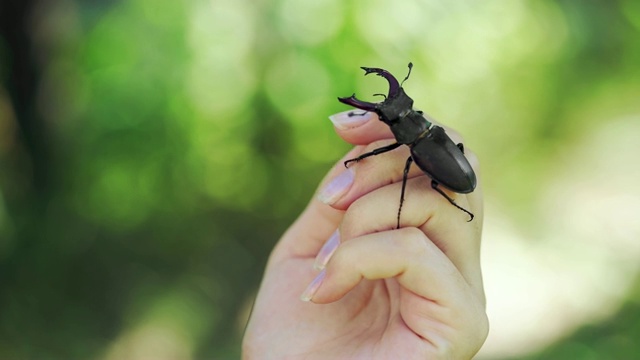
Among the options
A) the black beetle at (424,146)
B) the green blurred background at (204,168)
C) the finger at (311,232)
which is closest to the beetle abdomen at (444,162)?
the black beetle at (424,146)

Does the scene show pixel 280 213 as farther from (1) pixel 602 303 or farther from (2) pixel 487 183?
(1) pixel 602 303

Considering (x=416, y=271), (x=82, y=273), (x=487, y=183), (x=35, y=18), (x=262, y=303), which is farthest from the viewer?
(x=487, y=183)

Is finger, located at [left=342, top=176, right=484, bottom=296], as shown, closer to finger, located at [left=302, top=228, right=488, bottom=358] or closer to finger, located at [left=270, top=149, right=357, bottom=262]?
finger, located at [left=302, top=228, right=488, bottom=358]

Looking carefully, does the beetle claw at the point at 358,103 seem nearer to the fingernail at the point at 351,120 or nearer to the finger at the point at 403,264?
the fingernail at the point at 351,120

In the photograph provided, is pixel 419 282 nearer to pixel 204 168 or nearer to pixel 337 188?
pixel 337 188

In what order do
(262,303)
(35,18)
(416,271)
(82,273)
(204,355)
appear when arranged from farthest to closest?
(35,18) < (82,273) < (204,355) < (262,303) < (416,271)

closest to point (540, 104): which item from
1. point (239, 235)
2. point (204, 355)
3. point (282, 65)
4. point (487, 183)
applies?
point (487, 183)

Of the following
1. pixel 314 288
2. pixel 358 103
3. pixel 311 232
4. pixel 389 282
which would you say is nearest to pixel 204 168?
pixel 311 232
